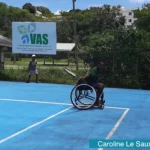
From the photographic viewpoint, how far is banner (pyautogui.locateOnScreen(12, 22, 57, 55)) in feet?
68.9

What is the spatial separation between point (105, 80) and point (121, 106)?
7166mm

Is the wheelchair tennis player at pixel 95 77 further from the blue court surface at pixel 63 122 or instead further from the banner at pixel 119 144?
the banner at pixel 119 144

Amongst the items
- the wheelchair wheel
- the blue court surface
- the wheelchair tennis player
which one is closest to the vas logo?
the blue court surface

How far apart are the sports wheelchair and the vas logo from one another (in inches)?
395

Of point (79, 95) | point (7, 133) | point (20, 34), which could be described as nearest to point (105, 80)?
point (20, 34)

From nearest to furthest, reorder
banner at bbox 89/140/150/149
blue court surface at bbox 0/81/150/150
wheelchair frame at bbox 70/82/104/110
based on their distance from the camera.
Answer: banner at bbox 89/140/150/149 → blue court surface at bbox 0/81/150/150 → wheelchair frame at bbox 70/82/104/110

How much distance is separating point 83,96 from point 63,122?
247 centimetres

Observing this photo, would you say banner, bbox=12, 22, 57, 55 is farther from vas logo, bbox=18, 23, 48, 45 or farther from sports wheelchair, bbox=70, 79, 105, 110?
sports wheelchair, bbox=70, 79, 105, 110

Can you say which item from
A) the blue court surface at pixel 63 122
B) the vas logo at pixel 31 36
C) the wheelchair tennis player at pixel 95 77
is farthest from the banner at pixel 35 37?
the wheelchair tennis player at pixel 95 77

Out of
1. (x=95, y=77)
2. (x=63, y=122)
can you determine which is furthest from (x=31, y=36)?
(x=63, y=122)

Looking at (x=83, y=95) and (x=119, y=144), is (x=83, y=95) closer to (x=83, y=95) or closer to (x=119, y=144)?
(x=83, y=95)

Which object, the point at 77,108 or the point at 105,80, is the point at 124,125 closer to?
the point at 77,108

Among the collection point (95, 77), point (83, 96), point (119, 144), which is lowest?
point (119, 144)

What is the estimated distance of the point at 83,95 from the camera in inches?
452
